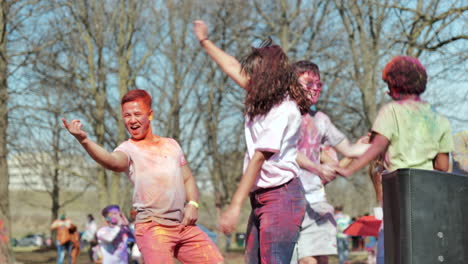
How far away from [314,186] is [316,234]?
0.39 metres

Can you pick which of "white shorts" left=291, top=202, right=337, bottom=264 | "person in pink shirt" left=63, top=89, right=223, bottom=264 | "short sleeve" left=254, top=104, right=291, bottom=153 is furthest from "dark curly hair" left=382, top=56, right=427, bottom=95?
"person in pink shirt" left=63, top=89, right=223, bottom=264

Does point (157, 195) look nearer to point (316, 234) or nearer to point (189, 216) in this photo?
point (189, 216)

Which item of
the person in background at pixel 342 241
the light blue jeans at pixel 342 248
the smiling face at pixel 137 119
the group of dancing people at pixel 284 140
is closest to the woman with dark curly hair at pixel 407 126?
the group of dancing people at pixel 284 140

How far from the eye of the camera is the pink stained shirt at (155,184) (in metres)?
4.99

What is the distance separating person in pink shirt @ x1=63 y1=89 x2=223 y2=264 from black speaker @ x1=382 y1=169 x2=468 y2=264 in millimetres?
1625

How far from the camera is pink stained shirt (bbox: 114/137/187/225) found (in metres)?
4.99

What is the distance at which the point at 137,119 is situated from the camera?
5.25m

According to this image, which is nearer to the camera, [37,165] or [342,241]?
[37,165]

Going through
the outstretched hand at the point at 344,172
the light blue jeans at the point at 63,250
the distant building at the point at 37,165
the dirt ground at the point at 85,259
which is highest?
the distant building at the point at 37,165

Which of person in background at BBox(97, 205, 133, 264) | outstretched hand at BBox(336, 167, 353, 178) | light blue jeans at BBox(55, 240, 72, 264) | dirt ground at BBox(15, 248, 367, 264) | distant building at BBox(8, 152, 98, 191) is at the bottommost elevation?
dirt ground at BBox(15, 248, 367, 264)

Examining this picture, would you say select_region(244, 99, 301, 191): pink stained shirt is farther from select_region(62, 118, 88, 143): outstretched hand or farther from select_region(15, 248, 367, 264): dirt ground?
select_region(15, 248, 367, 264): dirt ground

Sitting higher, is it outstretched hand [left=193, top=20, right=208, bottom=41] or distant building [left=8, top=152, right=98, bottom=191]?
distant building [left=8, top=152, right=98, bottom=191]

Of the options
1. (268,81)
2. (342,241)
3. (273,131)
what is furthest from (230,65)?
(342,241)

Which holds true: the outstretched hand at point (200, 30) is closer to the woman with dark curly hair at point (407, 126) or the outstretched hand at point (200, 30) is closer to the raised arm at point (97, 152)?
the raised arm at point (97, 152)
